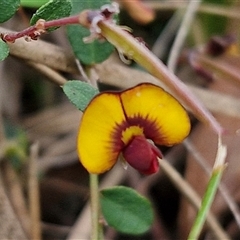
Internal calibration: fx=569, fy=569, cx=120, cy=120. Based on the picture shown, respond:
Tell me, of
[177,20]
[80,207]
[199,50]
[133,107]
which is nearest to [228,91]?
[199,50]

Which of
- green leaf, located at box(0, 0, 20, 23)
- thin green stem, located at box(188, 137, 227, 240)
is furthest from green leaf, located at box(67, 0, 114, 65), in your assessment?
thin green stem, located at box(188, 137, 227, 240)

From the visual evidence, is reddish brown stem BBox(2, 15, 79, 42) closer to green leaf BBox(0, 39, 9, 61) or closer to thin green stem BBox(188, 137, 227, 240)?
green leaf BBox(0, 39, 9, 61)

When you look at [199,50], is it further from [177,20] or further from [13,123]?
[13,123]

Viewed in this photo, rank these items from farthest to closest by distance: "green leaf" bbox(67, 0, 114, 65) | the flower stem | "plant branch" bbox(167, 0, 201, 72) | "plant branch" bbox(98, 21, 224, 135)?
"plant branch" bbox(167, 0, 201, 72) → "green leaf" bbox(67, 0, 114, 65) → the flower stem → "plant branch" bbox(98, 21, 224, 135)

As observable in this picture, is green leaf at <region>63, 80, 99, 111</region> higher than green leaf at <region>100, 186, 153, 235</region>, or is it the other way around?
green leaf at <region>63, 80, 99, 111</region>

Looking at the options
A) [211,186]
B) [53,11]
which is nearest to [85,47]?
[53,11]

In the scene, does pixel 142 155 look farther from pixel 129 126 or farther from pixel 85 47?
pixel 85 47

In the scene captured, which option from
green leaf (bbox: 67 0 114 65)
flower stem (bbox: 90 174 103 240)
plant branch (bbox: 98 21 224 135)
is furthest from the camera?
green leaf (bbox: 67 0 114 65)
